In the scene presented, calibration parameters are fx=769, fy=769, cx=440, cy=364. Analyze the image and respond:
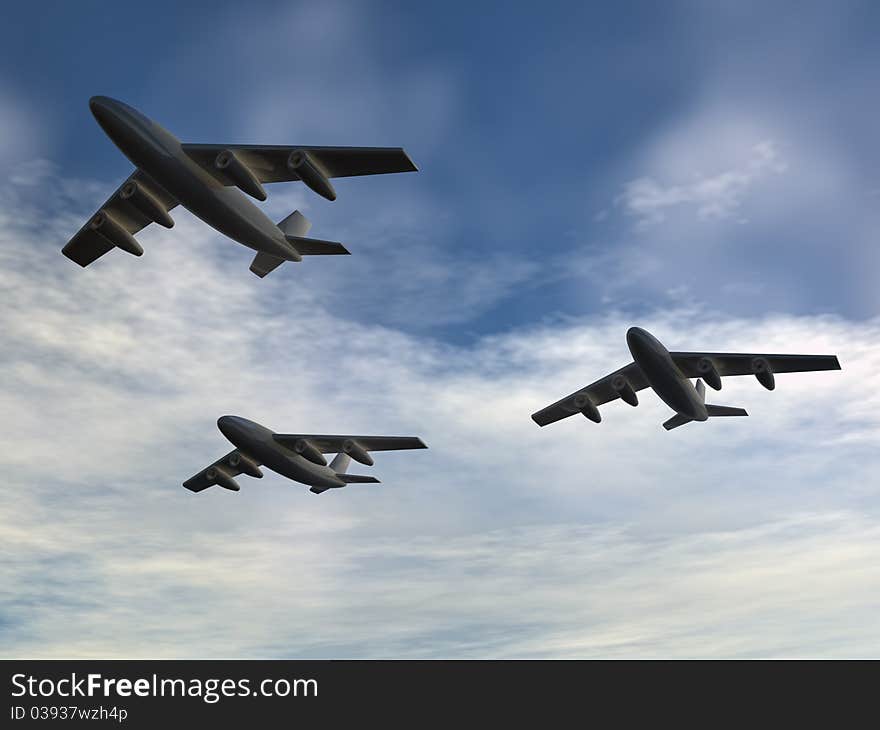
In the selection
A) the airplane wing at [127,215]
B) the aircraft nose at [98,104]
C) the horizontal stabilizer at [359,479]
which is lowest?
the horizontal stabilizer at [359,479]

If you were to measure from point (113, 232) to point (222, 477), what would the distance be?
25292 millimetres

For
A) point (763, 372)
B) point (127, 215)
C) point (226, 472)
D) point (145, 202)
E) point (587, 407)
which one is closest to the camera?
point (145, 202)

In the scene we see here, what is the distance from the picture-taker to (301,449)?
53125 mm

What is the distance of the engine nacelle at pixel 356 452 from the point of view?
5167 cm

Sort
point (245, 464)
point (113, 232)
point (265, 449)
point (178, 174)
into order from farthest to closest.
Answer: point (245, 464) → point (265, 449) → point (113, 232) → point (178, 174)

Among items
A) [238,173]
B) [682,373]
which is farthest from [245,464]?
[682,373]

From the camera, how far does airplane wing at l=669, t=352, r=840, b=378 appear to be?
4778cm

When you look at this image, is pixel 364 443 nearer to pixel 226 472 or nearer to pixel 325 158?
pixel 226 472

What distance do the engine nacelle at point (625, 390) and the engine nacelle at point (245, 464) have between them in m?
27.4

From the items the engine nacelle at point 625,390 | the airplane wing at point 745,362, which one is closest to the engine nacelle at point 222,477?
the engine nacelle at point 625,390

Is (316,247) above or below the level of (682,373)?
above

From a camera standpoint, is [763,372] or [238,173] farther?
[763,372]

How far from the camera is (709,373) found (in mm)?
48156

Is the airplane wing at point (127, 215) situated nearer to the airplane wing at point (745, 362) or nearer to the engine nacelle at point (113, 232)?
the engine nacelle at point (113, 232)
